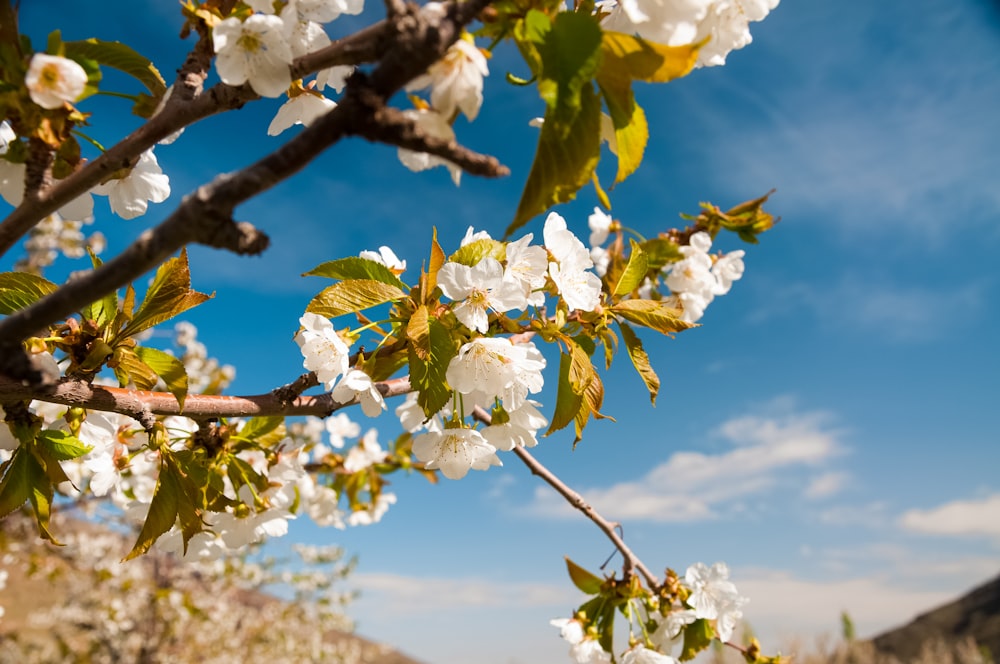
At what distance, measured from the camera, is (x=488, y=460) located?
1.24m

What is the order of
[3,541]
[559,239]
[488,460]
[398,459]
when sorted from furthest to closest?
1. [3,541]
2. [398,459]
3. [488,460]
4. [559,239]

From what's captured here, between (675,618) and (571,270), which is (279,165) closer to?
(571,270)

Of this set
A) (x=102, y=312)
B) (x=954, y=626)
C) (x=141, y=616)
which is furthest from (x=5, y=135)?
(x=954, y=626)

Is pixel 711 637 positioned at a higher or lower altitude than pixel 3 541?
lower

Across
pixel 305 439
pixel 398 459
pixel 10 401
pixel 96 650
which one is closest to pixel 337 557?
pixel 96 650

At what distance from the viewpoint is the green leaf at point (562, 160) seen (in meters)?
0.60

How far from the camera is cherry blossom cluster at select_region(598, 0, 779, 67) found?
0.67m

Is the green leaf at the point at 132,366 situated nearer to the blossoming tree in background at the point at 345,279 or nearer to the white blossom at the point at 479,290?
the blossoming tree in background at the point at 345,279

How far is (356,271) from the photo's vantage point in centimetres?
108

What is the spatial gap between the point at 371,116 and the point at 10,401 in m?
0.85

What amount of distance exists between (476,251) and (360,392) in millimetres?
356

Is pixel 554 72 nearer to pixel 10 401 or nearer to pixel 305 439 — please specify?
pixel 10 401

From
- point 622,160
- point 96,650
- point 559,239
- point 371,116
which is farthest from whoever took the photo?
point 96,650

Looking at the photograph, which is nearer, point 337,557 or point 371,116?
point 371,116
